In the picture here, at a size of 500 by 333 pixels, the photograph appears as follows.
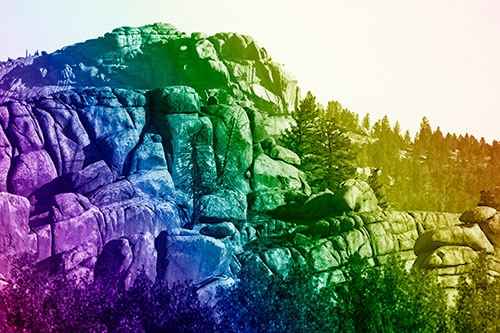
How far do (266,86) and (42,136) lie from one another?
155 feet

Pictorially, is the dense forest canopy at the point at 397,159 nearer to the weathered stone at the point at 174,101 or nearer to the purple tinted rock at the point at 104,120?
the weathered stone at the point at 174,101

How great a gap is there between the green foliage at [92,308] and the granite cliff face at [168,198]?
4.66 m

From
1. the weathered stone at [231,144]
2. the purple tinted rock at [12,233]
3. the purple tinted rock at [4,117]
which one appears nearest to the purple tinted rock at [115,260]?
the purple tinted rock at [12,233]

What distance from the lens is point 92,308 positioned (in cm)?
4359

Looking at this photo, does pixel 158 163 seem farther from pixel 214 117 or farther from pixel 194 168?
pixel 214 117

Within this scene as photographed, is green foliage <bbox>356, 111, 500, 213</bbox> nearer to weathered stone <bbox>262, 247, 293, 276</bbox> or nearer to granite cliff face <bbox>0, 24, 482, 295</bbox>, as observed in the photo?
granite cliff face <bbox>0, 24, 482, 295</bbox>

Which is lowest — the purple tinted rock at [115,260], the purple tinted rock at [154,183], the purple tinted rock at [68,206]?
the purple tinted rock at [115,260]

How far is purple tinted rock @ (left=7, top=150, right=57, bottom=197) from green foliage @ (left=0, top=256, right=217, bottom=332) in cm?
1734

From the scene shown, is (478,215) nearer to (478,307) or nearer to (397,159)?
(478,307)

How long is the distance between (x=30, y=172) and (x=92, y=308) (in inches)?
1014

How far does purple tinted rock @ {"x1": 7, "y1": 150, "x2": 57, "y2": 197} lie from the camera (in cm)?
6334

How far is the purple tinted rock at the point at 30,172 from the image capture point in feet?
208

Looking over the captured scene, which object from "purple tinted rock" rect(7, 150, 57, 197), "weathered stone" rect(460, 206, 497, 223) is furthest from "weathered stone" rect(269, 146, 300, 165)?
"purple tinted rock" rect(7, 150, 57, 197)

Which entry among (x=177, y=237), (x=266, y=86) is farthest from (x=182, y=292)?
(x=266, y=86)
